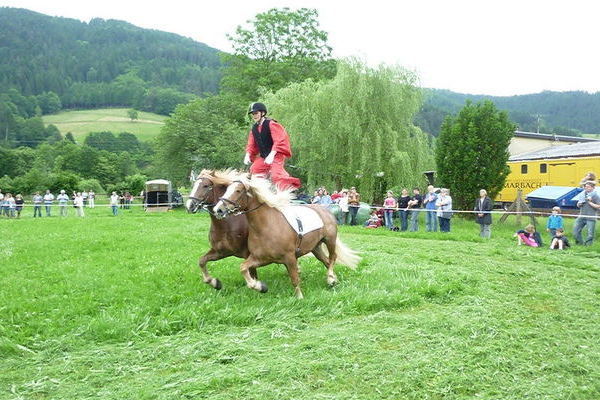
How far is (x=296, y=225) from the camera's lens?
7.50m

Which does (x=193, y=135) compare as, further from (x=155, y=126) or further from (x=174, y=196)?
(x=155, y=126)

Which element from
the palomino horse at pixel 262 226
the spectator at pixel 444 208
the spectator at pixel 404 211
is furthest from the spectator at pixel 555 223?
the palomino horse at pixel 262 226

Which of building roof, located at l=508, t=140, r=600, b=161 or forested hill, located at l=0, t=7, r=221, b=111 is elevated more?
forested hill, located at l=0, t=7, r=221, b=111

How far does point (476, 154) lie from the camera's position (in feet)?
72.0

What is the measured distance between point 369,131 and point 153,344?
68.7 feet

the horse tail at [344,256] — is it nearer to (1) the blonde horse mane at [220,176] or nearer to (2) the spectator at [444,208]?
(1) the blonde horse mane at [220,176]

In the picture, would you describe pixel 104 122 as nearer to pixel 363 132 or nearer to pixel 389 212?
pixel 363 132

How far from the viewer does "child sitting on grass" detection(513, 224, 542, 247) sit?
1390 cm

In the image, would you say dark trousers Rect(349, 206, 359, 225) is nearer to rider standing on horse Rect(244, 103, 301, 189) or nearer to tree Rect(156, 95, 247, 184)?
rider standing on horse Rect(244, 103, 301, 189)

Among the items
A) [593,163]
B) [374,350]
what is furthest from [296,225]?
[593,163]

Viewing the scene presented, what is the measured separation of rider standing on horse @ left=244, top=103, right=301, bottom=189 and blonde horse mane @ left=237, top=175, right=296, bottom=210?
45 centimetres

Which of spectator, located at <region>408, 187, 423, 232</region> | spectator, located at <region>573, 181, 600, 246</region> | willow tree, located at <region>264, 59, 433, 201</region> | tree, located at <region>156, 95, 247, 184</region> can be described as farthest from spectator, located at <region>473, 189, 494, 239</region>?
tree, located at <region>156, 95, 247, 184</region>

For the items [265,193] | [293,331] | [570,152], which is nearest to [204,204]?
[265,193]

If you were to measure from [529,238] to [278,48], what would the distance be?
32.3m
